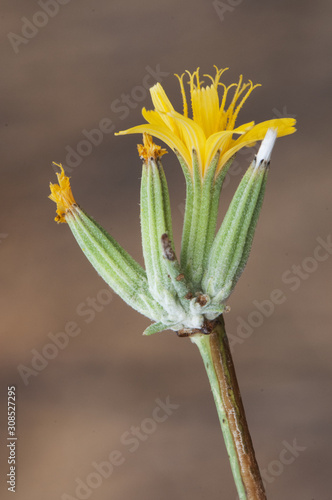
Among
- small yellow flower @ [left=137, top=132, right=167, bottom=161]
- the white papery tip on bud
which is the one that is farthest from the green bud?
small yellow flower @ [left=137, top=132, right=167, bottom=161]

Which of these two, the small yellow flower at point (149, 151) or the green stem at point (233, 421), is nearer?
the green stem at point (233, 421)

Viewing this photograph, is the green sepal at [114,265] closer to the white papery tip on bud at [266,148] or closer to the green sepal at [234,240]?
the green sepal at [234,240]

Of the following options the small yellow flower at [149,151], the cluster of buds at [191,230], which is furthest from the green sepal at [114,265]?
the small yellow flower at [149,151]

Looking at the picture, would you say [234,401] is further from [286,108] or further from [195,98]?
[286,108]

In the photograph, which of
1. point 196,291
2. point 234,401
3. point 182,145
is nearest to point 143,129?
point 182,145

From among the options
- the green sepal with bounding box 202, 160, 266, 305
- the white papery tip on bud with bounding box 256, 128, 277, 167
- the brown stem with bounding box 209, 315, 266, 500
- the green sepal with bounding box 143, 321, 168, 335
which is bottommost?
the brown stem with bounding box 209, 315, 266, 500

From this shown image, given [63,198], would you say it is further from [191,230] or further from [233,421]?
[233,421]

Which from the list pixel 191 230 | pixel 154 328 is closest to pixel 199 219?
pixel 191 230

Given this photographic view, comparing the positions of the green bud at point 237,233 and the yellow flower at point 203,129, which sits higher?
the yellow flower at point 203,129

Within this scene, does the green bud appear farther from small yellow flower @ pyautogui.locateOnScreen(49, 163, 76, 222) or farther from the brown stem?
small yellow flower @ pyautogui.locateOnScreen(49, 163, 76, 222)
